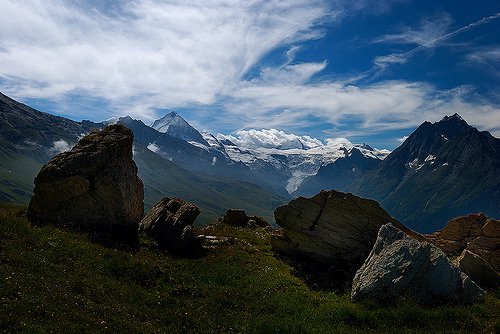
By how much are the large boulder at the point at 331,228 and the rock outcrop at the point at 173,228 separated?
776 centimetres

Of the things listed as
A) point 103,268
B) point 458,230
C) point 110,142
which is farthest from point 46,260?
point 458,230

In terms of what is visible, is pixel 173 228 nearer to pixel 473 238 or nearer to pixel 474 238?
pixel 474 238

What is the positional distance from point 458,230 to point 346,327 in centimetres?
3128

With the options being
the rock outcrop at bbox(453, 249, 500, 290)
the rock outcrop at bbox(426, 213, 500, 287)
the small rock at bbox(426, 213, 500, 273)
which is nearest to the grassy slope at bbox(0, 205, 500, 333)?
the rock outcrop at bbox(453, 249, 500, 290)

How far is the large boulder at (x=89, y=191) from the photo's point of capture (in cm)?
3241

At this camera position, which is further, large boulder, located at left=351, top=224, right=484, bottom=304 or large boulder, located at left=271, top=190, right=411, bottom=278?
large boulder, located at left=271, top=190, right=411, bottom=278

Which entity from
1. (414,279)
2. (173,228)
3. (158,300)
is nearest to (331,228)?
(414,279)

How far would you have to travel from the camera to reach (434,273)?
25219mm

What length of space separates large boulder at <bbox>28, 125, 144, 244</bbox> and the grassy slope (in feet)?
9.43

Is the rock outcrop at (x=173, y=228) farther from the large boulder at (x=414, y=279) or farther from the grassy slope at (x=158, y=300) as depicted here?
the large boulder at (x=414, y=279)

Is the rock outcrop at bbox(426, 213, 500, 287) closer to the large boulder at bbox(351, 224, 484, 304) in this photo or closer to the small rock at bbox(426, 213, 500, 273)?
the small rock at bbox(426, 213, 500, 273)

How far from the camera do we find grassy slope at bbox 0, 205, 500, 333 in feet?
57.6

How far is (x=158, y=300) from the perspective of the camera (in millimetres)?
22516

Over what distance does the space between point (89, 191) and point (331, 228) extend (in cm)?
2071
